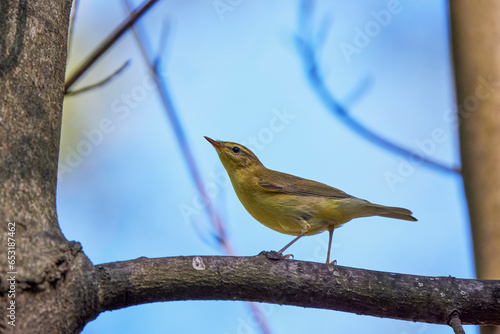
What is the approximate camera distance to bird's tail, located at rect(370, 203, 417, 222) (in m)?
5.03

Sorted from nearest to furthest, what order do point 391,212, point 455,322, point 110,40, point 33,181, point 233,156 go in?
point 33,181 → point 455,322 → point 110,40 → point 391,212 → point 233,156

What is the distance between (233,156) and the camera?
6082mm

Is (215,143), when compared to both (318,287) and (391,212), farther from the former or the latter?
(318,287)

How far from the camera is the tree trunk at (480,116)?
2.99 metres

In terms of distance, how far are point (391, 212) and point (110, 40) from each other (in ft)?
10.5

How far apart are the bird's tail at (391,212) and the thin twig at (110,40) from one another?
116 inches

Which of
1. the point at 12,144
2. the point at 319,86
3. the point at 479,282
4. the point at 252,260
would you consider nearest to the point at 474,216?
the point at 479,282

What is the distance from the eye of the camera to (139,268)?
2191 mm

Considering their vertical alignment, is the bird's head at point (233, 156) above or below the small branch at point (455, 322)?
above

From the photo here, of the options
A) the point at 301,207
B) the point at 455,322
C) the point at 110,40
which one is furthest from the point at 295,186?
the point at 455,322

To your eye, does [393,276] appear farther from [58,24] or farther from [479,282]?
[58,24]

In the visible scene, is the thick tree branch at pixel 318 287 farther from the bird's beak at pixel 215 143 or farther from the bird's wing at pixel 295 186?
the bird's beak at pixel 215 143

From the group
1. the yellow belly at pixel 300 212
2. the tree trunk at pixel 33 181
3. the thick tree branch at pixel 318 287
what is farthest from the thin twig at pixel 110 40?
the yellow belly at pixel 300 212

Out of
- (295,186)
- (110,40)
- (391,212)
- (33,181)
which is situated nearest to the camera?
(33,181)
